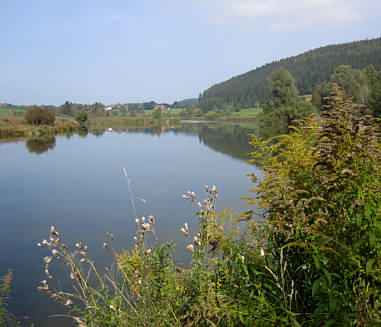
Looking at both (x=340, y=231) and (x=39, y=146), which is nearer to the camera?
(x=340, y=231)

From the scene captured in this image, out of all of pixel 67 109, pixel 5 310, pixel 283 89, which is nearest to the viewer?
pixel 5 310

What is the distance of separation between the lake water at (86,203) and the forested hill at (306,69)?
339 ft

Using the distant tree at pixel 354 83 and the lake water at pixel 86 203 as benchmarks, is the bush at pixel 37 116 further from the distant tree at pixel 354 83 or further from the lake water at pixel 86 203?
the distant tree at pixel 354 83

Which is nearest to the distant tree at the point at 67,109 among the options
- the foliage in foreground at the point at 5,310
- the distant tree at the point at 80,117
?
the distant tree at the point at 80,117

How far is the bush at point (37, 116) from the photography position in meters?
45.4

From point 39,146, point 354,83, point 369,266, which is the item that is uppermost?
point 354,83

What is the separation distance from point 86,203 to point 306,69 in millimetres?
128163

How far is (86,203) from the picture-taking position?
10.6 m

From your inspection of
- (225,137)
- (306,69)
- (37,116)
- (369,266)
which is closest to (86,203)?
(369,266)

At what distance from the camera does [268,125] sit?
4534cm

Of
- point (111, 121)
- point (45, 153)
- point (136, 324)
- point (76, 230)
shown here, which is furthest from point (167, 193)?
point (111, 121)

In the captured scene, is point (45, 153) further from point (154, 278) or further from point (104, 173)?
point (154, 278)

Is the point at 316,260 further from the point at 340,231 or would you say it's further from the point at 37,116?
the point at 37,116

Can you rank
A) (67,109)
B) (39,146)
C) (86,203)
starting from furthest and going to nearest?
(67,109) < (39,146) < (86,203)
